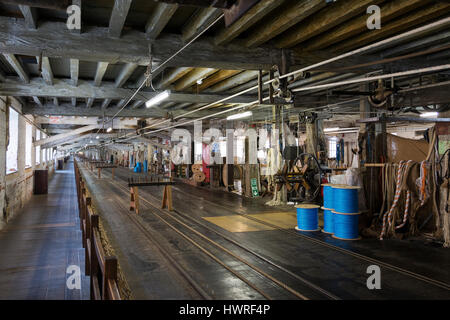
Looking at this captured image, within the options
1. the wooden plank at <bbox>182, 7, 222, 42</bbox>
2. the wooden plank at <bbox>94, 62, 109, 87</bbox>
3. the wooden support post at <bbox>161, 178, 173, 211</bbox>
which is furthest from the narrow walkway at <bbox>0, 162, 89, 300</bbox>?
the wooden plank at <bbox>182, 7, 222, 42</bbox>

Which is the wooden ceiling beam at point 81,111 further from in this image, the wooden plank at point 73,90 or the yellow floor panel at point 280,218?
the yellow floor panel at point 280,218

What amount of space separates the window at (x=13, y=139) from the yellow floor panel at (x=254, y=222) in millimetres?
7315

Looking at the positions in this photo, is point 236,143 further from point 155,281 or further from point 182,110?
point 155,281

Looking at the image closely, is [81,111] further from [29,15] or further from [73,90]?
[29,15]

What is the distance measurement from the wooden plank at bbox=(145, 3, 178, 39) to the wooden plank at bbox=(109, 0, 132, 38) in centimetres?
54

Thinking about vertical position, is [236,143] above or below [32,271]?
above

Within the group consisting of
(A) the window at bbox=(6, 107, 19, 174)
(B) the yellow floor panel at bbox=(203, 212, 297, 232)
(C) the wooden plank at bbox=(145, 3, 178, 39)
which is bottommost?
(B) the yellow floor panel at bbox=(203, 212, 297, 232)

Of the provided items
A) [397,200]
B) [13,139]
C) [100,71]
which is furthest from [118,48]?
[13,139]

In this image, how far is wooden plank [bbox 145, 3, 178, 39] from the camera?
205 inches

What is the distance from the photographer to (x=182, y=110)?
15.2m

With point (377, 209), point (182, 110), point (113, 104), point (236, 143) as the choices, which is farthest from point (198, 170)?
point (377, 209)

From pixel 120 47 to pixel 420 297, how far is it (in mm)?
6279

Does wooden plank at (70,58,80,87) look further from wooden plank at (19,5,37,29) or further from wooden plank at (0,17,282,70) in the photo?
wooden plank at (19,5,37,29)

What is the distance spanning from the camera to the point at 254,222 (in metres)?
8.82
